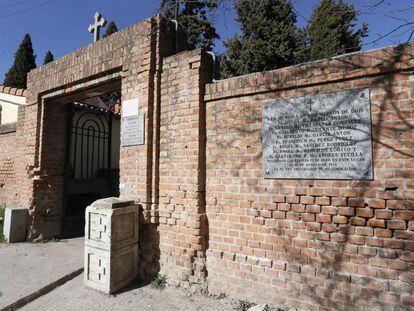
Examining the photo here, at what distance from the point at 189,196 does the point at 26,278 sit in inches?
103

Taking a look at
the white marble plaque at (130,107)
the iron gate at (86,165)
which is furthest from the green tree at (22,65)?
the white marble plaque at (130,107)

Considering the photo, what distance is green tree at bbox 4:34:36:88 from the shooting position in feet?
63.2

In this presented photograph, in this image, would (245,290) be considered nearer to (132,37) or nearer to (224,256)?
(224,256)

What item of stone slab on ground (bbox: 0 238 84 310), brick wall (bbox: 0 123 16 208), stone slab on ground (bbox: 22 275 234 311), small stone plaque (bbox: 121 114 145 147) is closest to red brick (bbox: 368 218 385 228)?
stone slab on ground (bbox: 22 275 234 311)

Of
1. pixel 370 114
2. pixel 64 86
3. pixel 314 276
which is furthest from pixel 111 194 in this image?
pixel 370 114

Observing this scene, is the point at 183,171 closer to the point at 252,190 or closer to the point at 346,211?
the point at 252,190

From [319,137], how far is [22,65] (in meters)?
22.8

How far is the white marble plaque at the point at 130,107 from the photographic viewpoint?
400 centimetres

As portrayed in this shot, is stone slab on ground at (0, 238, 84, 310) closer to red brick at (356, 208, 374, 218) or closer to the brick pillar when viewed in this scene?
the brick pillar

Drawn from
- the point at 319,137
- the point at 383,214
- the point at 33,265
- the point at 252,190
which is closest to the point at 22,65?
the point at 33,265

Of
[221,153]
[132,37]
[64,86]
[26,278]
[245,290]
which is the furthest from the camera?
[64,86]

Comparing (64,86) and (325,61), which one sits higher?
(64,86)

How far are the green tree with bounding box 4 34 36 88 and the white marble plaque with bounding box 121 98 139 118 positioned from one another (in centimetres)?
1872

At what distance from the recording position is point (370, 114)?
2.61 m
